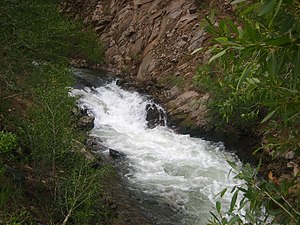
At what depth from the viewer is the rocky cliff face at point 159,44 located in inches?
479

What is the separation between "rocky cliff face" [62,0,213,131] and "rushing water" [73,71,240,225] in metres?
1.04

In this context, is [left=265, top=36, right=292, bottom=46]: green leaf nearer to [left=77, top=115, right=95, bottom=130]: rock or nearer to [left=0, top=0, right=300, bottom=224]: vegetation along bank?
[left=0, top=0, right=300, bottom=224]: vegetation along bank

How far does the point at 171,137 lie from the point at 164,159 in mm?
1506

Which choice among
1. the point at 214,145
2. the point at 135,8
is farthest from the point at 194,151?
the point at 135,8

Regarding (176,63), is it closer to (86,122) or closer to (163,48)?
(163,48)

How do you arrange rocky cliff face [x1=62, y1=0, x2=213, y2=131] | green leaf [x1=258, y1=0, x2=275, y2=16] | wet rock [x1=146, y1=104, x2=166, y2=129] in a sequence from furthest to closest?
rocky cliff face [x1=62, y1=0, x2=213, y2=131], wet rock [x1=146, y1=104, x2=166, y2=129], green leaf [x1=258, y1=0, x2=275, y2=16]

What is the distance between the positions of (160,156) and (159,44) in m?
7.24

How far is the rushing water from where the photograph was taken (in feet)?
24.6

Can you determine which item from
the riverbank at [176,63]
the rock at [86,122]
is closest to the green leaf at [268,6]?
the riverbank at [176,63]

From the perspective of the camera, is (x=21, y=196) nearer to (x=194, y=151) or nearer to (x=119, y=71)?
(x=194, y=151)

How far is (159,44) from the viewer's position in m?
15.6

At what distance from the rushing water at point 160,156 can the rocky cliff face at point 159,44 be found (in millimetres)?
1035

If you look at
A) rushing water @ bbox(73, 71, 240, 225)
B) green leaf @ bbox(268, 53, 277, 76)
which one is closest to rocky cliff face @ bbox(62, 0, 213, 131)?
rushing water @ bbox(73, 71, 240, 225)

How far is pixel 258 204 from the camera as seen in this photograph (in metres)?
2.01
